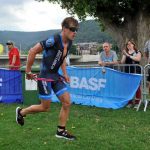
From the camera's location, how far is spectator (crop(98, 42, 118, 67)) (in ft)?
42.1

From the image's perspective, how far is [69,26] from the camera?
749 cm

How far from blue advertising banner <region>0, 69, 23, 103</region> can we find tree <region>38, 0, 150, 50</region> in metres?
10.8

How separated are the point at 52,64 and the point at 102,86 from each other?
5117mm

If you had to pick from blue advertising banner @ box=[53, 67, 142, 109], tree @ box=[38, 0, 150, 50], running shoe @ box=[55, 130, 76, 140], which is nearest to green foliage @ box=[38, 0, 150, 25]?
tree @ box=[38, 0, 150, 50]

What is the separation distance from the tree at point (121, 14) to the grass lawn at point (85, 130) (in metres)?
13.5

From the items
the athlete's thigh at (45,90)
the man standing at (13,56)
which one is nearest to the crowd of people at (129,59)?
the man standing at (13,56)

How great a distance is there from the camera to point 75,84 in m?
13.6

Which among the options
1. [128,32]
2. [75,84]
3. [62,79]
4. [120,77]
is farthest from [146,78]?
[128,32]

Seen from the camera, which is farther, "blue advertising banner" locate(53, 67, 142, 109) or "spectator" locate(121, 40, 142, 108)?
"spectator" locate(121, 40, 142, 108)

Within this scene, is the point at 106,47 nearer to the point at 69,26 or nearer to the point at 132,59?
the point at 132,59

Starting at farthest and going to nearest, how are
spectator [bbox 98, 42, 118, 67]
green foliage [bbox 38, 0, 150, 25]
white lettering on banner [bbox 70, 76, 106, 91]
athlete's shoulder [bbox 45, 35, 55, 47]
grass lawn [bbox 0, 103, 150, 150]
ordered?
1. green foliage [bbox 38, 0, 150, 25]
2. spectator [bbox 98, 42, 118, 67]
3. white lettering on banner [bbox 70, 76, 106, 91]
4. athlete's shoulder [bbox 45, 35, 55, 47]
5. grass lawn [bbox 0, 103, 150, 150]

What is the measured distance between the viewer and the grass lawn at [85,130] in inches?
292

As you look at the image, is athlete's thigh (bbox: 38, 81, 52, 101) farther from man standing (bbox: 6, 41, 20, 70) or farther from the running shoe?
man standing (bbox: 6, 41, 20, 70)

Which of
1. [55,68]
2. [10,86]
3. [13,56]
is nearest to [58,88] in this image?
[55,68]
